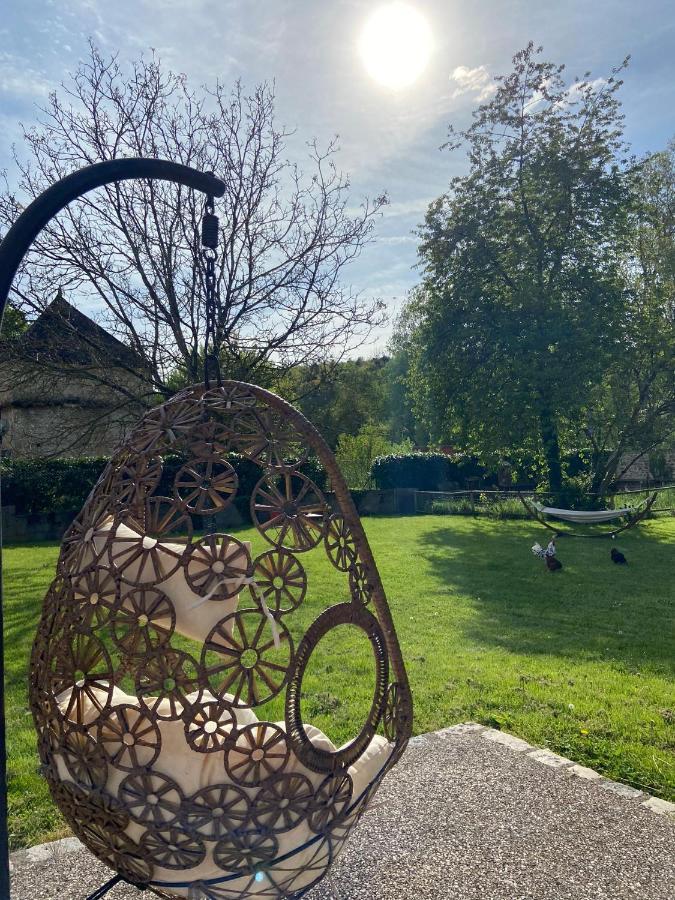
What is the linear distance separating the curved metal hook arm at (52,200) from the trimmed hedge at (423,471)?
18074 millimetres

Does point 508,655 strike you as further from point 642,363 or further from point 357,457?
point 357,457

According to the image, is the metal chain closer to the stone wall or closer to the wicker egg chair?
the wicker egg chair

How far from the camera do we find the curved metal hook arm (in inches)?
75.9

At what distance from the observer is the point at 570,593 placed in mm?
8445

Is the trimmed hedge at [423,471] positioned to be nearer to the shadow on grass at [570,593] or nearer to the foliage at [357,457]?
the foliage at [357,457]

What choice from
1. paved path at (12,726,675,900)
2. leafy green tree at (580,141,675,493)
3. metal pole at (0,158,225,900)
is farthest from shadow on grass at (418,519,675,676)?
metal pole at (0,158,225,900)

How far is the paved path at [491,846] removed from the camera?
241 cm

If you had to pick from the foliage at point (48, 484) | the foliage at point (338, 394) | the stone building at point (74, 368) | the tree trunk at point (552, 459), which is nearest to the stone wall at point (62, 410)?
the stone building at point (74, 368)

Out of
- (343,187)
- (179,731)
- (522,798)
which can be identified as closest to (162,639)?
(179,731)

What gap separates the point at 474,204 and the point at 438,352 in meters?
4.03

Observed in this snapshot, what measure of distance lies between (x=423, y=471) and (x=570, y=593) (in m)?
12.6

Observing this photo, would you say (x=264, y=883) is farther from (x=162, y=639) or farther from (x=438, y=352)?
(x=438, y=352)

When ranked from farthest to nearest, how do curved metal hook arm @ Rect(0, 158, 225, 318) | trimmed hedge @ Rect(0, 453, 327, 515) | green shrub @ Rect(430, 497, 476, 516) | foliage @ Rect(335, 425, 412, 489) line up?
foliage @ Rect(335, 425, 412, 489), green shrub @ Rect(430, 497, 476, 516), trimmed hedge @ Rect(0, 453, 327, 515), curved metal hook arm @ Rect(0, 158, 225, 318)

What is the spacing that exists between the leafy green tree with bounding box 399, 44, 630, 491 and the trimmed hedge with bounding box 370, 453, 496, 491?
359cm
